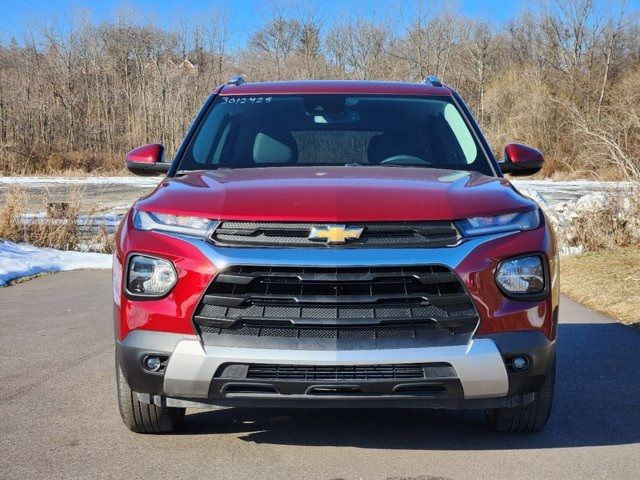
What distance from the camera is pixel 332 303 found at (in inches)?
144

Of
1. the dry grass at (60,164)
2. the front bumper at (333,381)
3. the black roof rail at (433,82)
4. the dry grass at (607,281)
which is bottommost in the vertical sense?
the dry grass at (60,164)

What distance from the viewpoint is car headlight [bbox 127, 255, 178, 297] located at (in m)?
3.78

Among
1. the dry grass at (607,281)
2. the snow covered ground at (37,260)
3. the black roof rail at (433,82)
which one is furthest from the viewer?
the snow covered ground at (37,260)

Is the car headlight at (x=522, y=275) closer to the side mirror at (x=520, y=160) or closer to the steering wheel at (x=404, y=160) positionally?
the steering wheel at (x=404, y=160)

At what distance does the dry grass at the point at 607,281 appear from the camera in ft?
28.9

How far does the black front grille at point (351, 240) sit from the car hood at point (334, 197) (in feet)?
0.10

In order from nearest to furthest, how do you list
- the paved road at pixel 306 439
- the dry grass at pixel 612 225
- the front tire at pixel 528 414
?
the paved road at pixel 306 439
the front tire at pixel 528 414
the dry grass at pixel 612 225

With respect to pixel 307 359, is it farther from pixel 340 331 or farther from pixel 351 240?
pixel 351 240

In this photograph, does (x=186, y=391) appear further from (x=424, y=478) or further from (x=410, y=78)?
(x=410, y=78)

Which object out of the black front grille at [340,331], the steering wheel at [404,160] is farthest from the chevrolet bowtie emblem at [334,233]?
the steering wheel at [404,160]

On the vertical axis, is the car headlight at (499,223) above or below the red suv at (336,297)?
above

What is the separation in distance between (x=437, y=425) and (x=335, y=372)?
1.21 m

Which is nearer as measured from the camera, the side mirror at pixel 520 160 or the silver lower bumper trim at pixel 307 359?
the silver lower bumper trim at pixel 307 359

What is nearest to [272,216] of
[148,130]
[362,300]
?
[362,300]
